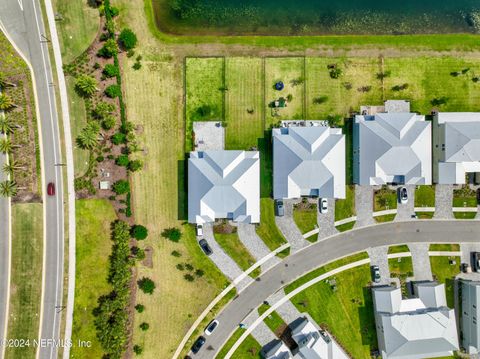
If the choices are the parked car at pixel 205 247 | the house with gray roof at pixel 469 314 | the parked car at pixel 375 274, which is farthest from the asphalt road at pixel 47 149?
the house with gray roof at pixel 469 314

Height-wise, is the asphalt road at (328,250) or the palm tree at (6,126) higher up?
the palm tree at (6,126)

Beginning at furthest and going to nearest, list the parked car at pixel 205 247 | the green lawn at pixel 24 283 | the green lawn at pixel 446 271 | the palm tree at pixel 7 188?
the green lawn at pixel 446 271 < the parked car at pixel 205 247 < the green lawn at pixel 24 283 < the palm tree at pixel 7 188

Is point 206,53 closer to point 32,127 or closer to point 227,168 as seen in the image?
point 227,168

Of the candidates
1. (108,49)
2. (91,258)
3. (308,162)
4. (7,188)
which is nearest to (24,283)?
(91,258)

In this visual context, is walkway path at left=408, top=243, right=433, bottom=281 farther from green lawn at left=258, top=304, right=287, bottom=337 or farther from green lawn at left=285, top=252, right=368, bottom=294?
green lawn at left=258, top=304, right=287, bottom=337

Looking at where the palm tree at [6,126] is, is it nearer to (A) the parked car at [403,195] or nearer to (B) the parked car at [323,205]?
(B) the parked car at [323,205]

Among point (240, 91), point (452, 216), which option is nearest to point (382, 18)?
point (240, 91)
